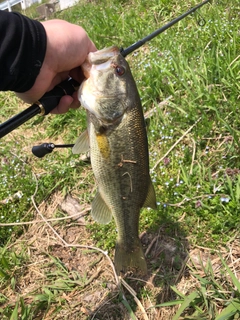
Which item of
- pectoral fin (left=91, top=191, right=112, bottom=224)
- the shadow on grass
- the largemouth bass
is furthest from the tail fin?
the largemouth bass

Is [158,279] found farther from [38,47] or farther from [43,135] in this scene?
[43,135]

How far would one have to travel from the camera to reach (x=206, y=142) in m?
3.34

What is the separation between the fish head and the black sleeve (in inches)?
12.4

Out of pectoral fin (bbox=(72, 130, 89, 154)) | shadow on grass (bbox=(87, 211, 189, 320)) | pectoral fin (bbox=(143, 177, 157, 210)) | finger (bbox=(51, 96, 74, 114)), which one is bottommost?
shadow on grass (bbox=(87, 211, 189, 320))

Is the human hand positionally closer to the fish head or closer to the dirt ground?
the fish head

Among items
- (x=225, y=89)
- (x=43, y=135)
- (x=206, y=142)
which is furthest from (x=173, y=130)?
(x=43, y=135)

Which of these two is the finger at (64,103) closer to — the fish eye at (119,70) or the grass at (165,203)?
the fish eye at (119,70)

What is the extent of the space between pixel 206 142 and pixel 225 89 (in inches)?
26.1

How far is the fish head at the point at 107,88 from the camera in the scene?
2.02m

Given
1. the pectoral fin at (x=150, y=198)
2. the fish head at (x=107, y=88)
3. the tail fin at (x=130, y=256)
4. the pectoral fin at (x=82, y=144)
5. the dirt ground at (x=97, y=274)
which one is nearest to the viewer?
the fish head at (x=107, y=88)

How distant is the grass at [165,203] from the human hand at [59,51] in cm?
155

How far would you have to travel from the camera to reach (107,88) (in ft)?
6.70

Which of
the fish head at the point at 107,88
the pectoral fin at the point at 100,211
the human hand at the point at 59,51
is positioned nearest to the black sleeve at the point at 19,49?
the human hand at the point at 59,51

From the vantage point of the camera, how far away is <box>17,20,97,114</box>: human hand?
76.0 inches
